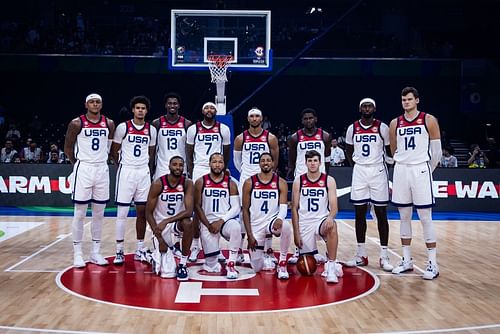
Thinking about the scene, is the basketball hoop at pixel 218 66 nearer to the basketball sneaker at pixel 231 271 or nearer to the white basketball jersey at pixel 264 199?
the white basketball jersey at pixel 264 199

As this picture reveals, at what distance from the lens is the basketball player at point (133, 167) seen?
22.8 feet

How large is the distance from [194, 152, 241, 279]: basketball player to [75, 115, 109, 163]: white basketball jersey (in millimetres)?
1196

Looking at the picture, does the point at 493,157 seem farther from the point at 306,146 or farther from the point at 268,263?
the point at 268,263

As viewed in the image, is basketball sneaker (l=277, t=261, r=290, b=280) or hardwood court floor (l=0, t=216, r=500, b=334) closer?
hardwood court floor (l=0, t=216, r=500, b=334)

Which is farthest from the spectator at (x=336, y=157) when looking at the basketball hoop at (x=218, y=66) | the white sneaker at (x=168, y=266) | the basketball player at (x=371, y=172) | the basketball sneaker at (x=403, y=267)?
the white sneaker at (x=168, y=266)

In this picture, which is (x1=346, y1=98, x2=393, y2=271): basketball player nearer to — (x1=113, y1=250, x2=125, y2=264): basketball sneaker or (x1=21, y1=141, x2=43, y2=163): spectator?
(x1=113, y1=250, x2=125, y2=264): basketball sneaker

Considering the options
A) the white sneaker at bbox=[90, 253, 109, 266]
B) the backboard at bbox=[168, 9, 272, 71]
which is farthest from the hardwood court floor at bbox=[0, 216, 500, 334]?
the backboard at bbox=[168, 9, 272, 71]

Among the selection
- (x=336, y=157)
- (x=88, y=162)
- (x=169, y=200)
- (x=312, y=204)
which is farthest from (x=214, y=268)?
(x=336, y=157)

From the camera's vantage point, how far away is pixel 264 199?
6.57 meters

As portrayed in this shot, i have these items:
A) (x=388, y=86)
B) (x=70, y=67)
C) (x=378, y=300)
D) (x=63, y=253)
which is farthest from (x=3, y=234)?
(x=388, y=86)

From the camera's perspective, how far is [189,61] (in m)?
11.3

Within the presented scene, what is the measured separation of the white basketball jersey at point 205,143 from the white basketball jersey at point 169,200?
860 millimetres

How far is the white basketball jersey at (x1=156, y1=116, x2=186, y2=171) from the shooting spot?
291 inches

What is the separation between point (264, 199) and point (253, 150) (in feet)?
3.16
